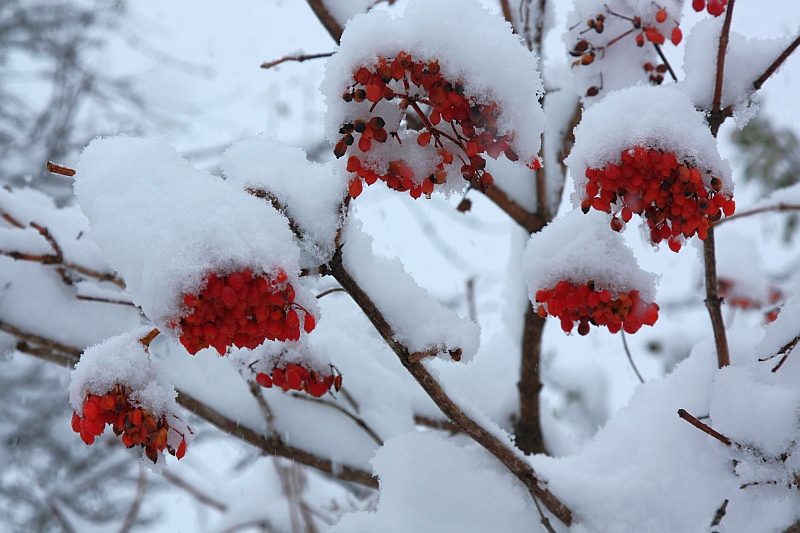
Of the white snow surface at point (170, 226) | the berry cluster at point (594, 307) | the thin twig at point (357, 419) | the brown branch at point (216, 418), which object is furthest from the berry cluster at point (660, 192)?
the brown branch at point (216, 418)

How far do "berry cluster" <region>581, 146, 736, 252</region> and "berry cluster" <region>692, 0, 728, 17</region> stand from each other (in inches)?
35.7

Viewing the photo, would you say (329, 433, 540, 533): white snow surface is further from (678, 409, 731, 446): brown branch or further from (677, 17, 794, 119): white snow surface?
(677, 17, 794, 119): white snow surface

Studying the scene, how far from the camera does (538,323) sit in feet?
7.52

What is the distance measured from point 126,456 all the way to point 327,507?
3.27 meters

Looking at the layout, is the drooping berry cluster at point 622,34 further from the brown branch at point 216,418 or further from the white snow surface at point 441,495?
the brown branch at point 216,418

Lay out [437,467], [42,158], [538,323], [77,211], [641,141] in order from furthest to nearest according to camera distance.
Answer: [42,158] → [77,211] → [538,323] → [437,467] → [641,141]

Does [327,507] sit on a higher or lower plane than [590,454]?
lower

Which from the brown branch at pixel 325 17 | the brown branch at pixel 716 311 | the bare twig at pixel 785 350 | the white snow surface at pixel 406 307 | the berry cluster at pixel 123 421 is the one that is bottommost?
the berry cluster at pixel 123 421

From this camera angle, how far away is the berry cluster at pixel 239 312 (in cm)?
106

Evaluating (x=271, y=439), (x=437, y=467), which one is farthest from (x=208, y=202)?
(x=271, y=439)

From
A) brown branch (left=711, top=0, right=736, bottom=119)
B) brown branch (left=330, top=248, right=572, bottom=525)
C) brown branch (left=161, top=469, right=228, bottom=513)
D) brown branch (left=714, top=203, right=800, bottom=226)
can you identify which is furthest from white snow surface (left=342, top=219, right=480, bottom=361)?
brown branch (left=161, top=469, right=228, bottom=513)

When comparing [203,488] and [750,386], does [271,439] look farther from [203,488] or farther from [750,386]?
[203,488]

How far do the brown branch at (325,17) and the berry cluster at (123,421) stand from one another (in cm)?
157

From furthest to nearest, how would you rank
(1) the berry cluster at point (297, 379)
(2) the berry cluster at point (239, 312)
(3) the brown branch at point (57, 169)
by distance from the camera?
(1) the berry cluster at point (297, 379) → (3) the brown branch at point (57, 169) → (2) the berry cluster at point (239, 312)
